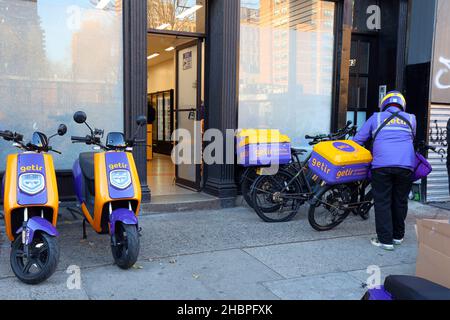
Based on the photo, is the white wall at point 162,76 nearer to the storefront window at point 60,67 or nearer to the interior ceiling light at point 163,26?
the interior ceiling light at point 163,26

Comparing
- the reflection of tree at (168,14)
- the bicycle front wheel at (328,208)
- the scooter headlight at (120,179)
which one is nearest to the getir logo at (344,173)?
the bicycle front wheel at (328,208)

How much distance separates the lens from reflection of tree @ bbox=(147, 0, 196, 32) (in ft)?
22.1

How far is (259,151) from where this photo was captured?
606 centimetres

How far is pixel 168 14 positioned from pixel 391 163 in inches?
160

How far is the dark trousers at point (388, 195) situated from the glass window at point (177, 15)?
3770 mm

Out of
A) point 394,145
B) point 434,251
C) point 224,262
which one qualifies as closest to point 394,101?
point 394,145

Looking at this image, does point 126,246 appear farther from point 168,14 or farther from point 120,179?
point 168,14

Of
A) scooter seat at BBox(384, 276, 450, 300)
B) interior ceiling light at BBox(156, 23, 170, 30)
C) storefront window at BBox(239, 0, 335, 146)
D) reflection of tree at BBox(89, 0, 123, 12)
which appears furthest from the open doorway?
scooter seat at BBox(384, 276, 450, 300)

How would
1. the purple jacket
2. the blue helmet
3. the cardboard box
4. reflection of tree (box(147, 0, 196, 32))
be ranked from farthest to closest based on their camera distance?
1. reflection of tree (box(147, 0, 196, 32))
2. the blue helmet
3. the purple jacket
4. the cardboard box

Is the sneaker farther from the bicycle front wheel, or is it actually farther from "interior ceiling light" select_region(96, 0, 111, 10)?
"interior ceiling light" select_region(96, 0, 111, 10)

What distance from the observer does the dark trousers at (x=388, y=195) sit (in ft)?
16.1

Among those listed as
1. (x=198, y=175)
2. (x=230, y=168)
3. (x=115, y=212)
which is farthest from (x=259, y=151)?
(x=115, y=212)

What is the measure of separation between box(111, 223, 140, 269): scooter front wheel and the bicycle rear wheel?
87.8 inches

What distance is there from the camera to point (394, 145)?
4.88m
